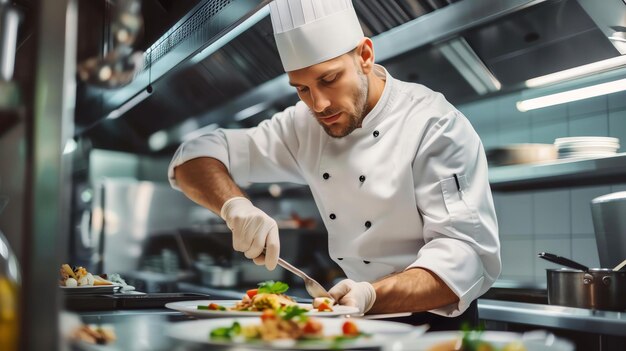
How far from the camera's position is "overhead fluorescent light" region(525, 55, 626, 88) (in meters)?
2.83

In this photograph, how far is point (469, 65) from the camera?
329cm

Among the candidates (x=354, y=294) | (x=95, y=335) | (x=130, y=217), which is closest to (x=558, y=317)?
(x=354, y=294)

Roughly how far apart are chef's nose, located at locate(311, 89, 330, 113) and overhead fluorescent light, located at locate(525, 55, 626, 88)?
69.0 inches

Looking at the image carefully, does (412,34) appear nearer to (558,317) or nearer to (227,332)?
(558,317)

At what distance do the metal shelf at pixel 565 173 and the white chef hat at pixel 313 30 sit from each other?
151cm

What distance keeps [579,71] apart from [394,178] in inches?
67.0

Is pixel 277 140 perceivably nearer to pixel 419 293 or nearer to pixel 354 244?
pixel 354 244

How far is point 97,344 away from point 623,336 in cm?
181

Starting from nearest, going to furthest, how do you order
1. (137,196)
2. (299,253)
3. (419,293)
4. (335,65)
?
(419,293) → (335,65) → (299,253) → (137,196)

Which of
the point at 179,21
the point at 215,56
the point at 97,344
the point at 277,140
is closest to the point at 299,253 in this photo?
the point at 215,56

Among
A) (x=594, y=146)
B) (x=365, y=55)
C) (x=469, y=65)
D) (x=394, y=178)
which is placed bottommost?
(x=394, y=178)

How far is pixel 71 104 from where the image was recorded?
740mm

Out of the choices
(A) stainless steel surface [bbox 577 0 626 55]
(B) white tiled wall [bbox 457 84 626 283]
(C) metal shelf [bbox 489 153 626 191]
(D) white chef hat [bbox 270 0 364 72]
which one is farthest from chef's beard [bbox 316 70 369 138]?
(B) white tiled wall [bbox 457 84 626 283]

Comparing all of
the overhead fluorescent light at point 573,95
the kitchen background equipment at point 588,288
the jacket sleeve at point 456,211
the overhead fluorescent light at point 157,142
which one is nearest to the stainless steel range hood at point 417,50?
the overhead fluorescent light at point 573,95
